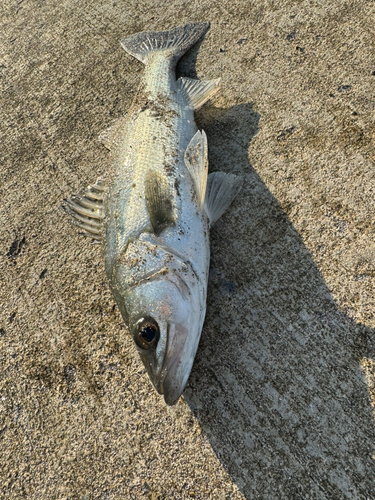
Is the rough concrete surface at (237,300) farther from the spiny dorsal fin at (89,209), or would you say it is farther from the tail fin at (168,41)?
the spiny dorsal fin at (89,209)

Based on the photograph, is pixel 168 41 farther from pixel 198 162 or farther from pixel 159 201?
pixel 159 201

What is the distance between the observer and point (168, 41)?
4.06 m

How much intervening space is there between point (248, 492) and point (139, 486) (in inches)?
25.7

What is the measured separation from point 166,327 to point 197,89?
250cm

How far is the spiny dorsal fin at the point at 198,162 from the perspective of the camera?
109 inches

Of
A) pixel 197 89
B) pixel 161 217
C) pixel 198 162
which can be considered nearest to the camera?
pixel 161 217

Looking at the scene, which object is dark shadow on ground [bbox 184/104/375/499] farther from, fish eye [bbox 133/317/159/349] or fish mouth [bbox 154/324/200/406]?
fish eye [bbox 133/317/159/349]

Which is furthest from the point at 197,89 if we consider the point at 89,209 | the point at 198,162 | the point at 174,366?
the point at 174,366

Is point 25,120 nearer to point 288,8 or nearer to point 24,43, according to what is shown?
point 24,43

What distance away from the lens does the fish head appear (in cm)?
206

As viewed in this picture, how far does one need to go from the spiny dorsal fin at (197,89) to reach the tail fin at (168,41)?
0.55m

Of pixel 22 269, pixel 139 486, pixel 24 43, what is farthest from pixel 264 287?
pixel 24 43

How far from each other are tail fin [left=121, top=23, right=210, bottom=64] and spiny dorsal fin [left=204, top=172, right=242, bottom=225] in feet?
5.91

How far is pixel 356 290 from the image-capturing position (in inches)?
94.3
